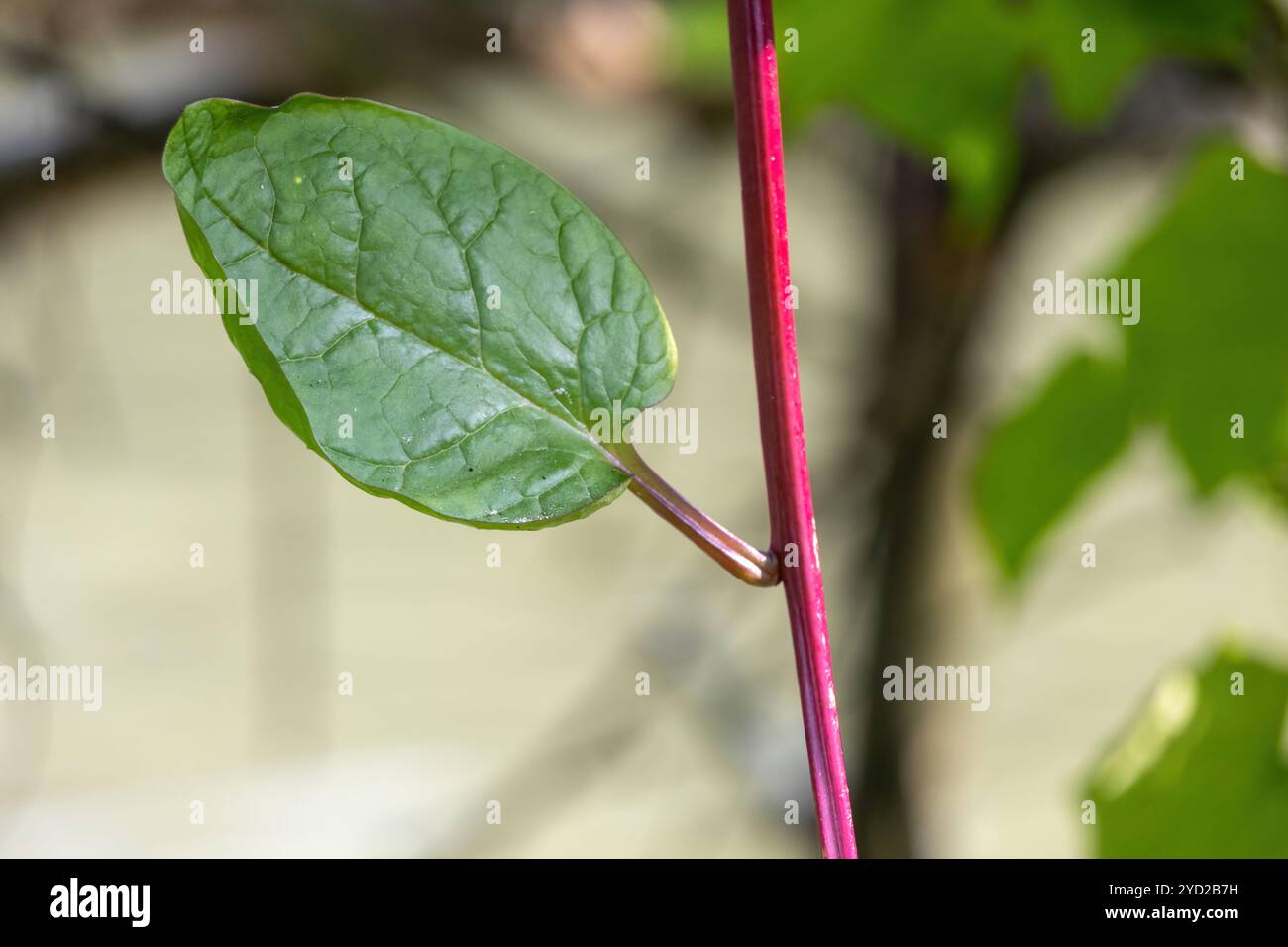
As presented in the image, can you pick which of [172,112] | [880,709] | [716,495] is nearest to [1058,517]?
[880,709]

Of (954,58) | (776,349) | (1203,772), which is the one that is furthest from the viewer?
(954,58)

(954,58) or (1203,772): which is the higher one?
(954,58)

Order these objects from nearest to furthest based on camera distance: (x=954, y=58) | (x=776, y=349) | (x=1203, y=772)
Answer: (x=776, y=349), (x=1203, y=772), (x=954, y=58)

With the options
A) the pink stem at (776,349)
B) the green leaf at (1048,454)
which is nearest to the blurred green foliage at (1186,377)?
the green leaf at (1048,454)

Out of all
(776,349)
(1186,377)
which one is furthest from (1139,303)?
(776,349)

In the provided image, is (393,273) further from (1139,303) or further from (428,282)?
(1139,303)

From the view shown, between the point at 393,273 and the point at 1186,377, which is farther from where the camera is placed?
the point at 1186,377

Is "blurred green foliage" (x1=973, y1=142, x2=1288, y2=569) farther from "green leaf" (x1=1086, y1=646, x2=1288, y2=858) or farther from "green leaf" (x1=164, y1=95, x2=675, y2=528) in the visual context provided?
"green leaf" (x1=164, y1=95, x2=675, y2=528)

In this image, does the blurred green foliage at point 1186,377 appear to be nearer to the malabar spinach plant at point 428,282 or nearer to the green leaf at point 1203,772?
the green leaf at point 1203,772
